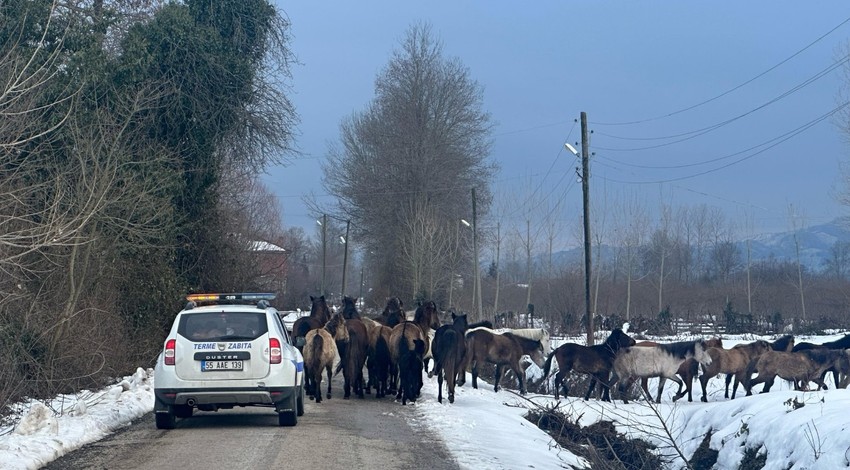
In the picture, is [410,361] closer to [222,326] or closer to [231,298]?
[231,298]

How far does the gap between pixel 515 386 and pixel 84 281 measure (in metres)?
11.7

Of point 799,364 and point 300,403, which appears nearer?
point 300,403

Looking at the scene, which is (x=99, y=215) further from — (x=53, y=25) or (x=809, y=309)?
(x=809, y=309)

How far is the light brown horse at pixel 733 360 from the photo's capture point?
24094mm

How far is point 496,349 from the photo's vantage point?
23.2 m

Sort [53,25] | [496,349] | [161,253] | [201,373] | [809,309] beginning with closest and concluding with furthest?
[201,373] < [496,349] < [53,25] < [161,253] < [809,309]

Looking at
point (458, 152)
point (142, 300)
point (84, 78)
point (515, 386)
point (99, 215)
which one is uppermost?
point (458, 152)

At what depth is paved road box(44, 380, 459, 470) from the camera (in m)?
11.1

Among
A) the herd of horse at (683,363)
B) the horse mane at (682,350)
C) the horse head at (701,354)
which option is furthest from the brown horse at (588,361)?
the horse head at (701,354)

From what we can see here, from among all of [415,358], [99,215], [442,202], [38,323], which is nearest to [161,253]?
[99,215]

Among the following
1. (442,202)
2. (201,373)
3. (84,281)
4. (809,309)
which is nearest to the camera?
(201,373)

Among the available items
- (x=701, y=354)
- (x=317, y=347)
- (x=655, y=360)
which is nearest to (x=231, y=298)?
(x=317, y=347)

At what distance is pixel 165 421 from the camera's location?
1398 centimetres

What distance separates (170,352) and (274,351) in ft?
4.80
